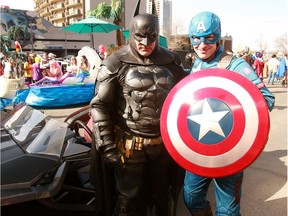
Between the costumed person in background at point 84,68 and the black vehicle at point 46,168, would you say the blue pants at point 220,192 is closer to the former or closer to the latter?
the black vehicle at point 46,168

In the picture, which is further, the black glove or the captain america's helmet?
the black glove

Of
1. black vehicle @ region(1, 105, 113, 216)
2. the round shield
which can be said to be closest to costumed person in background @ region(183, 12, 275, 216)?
the round shield

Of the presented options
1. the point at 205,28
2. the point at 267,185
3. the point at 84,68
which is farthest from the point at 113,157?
the point at 84,68

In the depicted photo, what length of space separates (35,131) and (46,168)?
496mm

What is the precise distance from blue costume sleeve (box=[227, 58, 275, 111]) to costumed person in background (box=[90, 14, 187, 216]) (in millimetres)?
429

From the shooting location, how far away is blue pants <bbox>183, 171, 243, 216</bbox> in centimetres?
172

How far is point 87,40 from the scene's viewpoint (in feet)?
191

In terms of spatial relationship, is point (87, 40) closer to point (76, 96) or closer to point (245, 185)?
point (76, 96)

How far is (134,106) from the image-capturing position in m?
1.81

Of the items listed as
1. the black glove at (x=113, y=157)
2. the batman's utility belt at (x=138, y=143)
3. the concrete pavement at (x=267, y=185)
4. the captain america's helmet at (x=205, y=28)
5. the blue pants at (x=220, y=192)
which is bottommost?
the concrete pavement at (x=267, y=185)

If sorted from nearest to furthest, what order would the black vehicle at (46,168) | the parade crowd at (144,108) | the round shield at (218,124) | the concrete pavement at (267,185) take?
1. the round shield at (218,124)
2. the black vehicle at (46,168)
3. the parade crowd at (144,108)
4. the concrete pavement at (267,185)

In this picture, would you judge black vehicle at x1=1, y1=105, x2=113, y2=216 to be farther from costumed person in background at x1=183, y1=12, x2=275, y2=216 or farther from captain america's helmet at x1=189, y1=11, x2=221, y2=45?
captain america's helmet at x1=189, y1=11, x2=221, y2=45

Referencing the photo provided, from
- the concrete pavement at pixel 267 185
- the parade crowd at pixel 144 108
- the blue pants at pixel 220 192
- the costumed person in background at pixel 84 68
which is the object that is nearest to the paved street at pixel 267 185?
the concrete pavement at pixel 267 185

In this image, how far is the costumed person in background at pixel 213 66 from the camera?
5.30 ft
